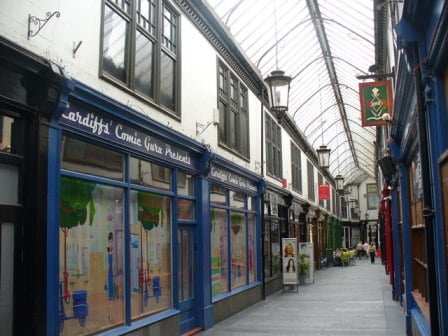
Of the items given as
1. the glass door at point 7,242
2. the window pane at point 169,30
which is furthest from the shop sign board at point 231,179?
the glass door at point 7,242

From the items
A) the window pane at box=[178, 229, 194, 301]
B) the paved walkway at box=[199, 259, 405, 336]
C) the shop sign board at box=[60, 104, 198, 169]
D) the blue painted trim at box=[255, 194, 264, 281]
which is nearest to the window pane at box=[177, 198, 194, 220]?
the window pane at box=[178, 229, 194, 301]

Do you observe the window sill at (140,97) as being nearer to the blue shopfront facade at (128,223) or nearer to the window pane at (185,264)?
the blue shopfront facade at (128,223)

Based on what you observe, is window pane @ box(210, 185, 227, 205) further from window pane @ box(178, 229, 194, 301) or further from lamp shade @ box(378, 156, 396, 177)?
lamp shade @ box(378, 156, 396, 177)

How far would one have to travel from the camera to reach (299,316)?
41.9ft

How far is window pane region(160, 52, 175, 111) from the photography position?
9.84 metres

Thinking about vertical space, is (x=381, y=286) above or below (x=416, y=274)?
below

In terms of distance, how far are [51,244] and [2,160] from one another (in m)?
1.09

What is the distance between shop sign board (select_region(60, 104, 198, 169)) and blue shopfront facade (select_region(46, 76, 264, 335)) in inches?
0.6

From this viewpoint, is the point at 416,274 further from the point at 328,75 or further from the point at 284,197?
the point at 328,75

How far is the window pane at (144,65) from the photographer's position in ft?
Answer: 28.9

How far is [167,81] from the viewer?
33.0 ft

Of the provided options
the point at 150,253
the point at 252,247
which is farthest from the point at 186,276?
the point at 252,247

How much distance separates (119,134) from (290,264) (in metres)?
11.6

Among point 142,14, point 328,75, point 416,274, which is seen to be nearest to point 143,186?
point 142,14
